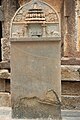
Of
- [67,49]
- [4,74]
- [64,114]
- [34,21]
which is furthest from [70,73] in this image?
[34,21]

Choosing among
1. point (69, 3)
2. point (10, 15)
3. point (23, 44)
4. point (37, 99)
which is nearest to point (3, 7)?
point (10, 15)

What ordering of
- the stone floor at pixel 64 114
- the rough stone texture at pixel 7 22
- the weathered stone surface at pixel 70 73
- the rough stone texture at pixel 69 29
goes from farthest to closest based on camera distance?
the rough stone texture at pixel 7 22 < the rough stone texture at pixel 69 29 < the weathered stone surface at pixel 70 73 < the stone floor at pixel 64 114

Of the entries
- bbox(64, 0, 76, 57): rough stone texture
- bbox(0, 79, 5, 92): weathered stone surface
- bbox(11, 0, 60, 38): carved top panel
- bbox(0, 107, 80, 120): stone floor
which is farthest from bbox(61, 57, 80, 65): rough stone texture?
bbox(11, 0, 60, 38): carved top panel

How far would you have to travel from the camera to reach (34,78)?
15.2 ft

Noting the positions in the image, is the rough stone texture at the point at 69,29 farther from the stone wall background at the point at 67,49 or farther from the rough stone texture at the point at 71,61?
the rough stone texture at the point at 71,61

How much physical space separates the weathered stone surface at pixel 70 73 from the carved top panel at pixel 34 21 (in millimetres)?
1268

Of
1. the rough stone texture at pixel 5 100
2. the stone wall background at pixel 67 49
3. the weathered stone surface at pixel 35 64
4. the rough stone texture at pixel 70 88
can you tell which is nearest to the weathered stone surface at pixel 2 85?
the stone wall background at pixel 67 49

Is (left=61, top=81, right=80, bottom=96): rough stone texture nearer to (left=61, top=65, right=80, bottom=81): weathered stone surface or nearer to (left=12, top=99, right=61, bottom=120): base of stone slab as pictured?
(left=61, top=65, right=80, bottom=81): weathered stone surface

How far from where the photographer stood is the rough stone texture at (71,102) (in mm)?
5814

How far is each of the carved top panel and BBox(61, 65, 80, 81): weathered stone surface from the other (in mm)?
1268

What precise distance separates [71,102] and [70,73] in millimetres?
512

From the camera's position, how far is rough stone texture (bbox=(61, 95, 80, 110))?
5.81 m

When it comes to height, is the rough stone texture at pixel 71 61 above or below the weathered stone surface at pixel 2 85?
above

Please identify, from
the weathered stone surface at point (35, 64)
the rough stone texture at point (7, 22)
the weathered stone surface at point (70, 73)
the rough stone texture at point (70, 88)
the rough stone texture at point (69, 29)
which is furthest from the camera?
the rough stone texture at point (7, 22)
